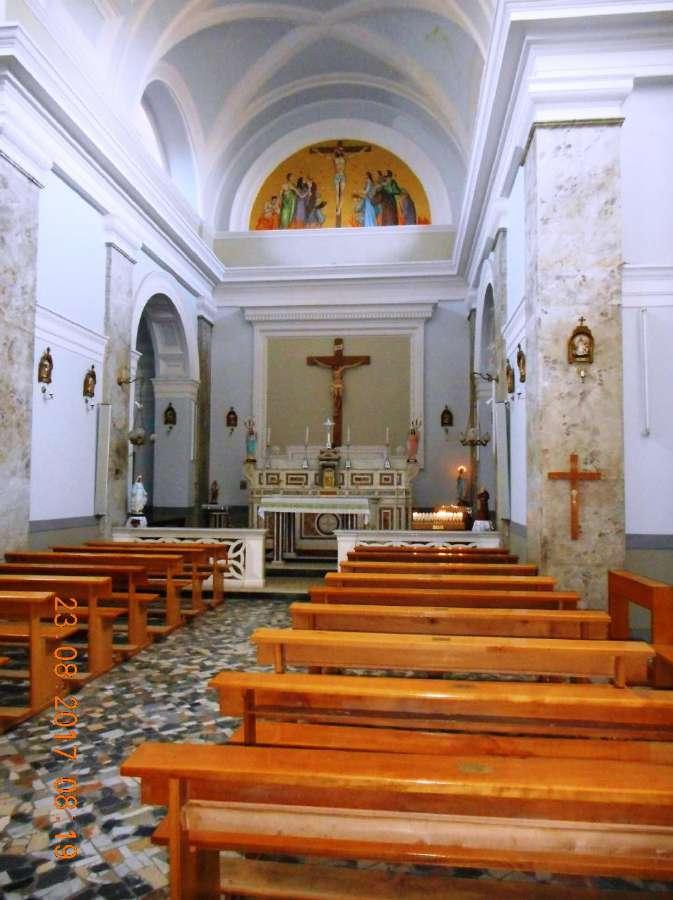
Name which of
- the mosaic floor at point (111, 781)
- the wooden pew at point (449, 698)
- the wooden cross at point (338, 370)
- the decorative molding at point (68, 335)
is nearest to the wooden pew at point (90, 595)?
the mosaic floor at point (111, 781)

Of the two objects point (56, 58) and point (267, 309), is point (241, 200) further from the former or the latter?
point (56, 58)

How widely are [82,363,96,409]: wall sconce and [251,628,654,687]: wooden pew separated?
5.92 meters

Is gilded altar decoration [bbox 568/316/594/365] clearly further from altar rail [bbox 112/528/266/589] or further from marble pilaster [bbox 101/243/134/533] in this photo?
marble pilaster [bbox 101/243/134/533]

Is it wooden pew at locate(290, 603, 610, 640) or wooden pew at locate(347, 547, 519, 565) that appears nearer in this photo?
wooden pew at locate(290, 603, 610, 640)

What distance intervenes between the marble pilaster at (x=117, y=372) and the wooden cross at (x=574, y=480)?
215 inches

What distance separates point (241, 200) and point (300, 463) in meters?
5.53

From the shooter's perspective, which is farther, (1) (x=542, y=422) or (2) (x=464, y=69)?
(2) (x=464, y=69)

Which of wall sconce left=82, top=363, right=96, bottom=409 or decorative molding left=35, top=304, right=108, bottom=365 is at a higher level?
decorative molding left=35, top=304, right=108, bottom=365

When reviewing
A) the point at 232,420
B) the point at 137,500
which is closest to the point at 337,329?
the point at 232,420

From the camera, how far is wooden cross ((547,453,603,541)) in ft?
18.4

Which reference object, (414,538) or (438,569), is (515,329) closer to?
(414,538)

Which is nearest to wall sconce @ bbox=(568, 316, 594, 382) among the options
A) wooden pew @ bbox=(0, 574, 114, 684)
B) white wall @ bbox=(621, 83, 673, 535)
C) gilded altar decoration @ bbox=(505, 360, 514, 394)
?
white wall @ bbox=(621, 83, 673, 535)

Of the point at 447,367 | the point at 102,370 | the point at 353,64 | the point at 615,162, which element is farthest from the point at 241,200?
the point at 615,162

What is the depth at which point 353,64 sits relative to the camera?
472 inches
